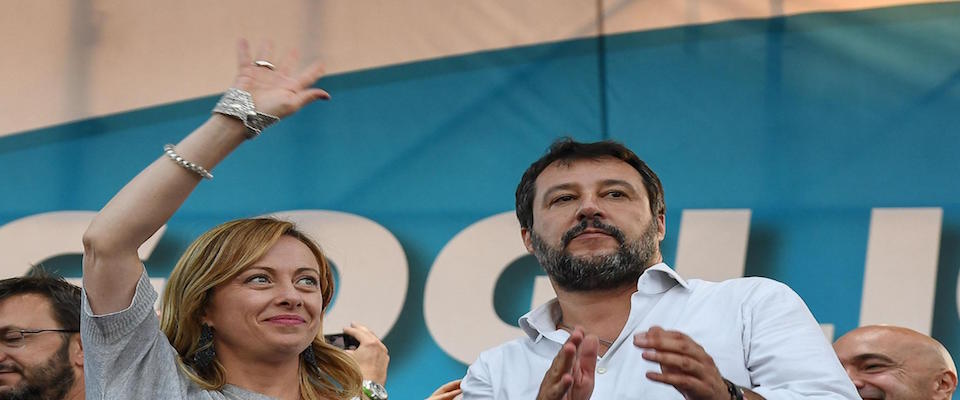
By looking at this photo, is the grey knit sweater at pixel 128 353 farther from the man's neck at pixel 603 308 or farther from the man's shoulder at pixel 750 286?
the man's shoulder at pixel 750 286

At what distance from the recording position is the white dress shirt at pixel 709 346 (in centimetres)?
193

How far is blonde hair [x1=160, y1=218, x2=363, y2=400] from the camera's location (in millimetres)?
2105

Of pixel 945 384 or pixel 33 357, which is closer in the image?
pixel 33 357

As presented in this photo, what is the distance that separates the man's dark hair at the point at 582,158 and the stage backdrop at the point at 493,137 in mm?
1380

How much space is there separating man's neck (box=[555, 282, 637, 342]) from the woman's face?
484mm

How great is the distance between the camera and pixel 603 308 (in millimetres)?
2309

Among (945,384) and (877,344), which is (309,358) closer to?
(877,344)

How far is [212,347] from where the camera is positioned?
212 centimetres

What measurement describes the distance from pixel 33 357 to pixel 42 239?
1594mm

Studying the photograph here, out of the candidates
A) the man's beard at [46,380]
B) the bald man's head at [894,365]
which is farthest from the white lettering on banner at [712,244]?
the man's beard at [46,380]

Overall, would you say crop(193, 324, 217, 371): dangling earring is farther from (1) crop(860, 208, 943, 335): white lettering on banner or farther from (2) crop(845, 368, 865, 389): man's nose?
(1) crop(860, 208, 943, 335): white lettering on banner

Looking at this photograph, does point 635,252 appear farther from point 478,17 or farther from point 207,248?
point 478,17

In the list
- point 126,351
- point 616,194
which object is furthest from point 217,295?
point 616,194

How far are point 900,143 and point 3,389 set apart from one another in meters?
2.70
